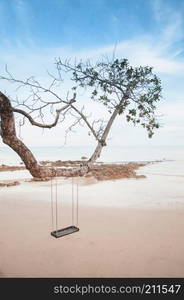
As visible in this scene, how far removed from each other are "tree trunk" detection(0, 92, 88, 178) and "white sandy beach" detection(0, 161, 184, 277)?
5.42 feet

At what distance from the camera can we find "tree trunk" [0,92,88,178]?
1.50 m

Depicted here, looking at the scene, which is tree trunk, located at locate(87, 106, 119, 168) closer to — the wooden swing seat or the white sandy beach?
the white sandy beach

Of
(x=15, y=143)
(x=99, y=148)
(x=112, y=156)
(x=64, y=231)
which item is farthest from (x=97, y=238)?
(x=112, y=156)

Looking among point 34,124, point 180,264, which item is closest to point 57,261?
point 180,264

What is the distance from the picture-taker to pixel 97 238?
3.34m

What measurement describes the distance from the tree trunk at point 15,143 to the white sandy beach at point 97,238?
1.65 meters

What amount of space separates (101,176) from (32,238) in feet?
19.5

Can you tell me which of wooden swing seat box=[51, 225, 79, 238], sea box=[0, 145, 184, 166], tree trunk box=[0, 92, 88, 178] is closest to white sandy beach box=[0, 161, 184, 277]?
wooden swing seat box=[51, 225, 79, 238]

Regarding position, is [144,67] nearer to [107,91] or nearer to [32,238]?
[107,91]

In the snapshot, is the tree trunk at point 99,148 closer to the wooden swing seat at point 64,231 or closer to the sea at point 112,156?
the wooden swing seat at point 64,231

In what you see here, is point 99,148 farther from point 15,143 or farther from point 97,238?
point 97,238

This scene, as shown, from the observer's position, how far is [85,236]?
341 centimetres

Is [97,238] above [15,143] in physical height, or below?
below

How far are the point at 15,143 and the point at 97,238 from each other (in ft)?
8.31
